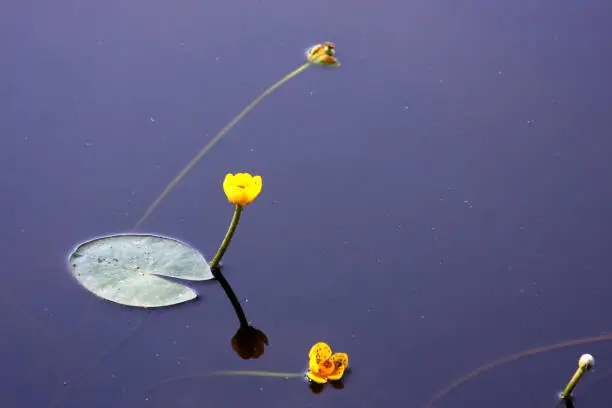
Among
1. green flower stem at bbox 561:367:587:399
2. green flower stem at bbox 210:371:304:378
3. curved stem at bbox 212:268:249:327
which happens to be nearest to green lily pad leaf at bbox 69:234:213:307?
curved stem at bbox 212:268:249:327

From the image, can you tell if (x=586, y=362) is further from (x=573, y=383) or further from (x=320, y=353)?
(x=320, y=353)

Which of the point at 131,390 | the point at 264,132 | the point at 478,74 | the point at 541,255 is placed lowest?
the point at 131,390

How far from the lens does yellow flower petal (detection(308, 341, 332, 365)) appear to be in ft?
6.99

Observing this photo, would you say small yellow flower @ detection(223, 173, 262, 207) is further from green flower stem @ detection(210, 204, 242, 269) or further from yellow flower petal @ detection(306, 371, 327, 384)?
yellow flower petal @ detection(306, 371, 327, 384)

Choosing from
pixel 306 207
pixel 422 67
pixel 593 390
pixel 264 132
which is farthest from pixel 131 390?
pixel 422 67

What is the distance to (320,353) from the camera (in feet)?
7.00

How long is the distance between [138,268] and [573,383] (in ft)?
3.57

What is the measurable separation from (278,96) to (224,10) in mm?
463

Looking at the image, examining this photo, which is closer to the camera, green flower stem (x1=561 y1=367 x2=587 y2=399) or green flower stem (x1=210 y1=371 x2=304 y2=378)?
green flower stem (x1=561 y1=367 x2=587 y2=399)

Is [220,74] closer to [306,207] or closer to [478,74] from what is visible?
[306,207]

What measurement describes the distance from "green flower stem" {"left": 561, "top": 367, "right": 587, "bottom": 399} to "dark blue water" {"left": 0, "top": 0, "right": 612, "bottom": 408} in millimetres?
49

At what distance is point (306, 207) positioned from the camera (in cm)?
255

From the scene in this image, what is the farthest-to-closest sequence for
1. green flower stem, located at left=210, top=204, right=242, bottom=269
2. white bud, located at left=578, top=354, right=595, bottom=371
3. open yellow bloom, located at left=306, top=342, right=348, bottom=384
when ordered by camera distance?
green flower stem, located at left=210, top=204, right=242, bottom=269
open yellow bloom, located at left=306, top=342, right=348, bottom=384
white bud, located at left=578, top=354, right=595, bottom=371

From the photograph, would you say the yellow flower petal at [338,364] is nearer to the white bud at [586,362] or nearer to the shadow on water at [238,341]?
the shadow on water at [238,341]
